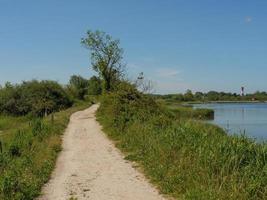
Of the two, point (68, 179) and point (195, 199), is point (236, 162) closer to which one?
point (195, 199)

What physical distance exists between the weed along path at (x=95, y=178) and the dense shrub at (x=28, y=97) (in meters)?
37.0

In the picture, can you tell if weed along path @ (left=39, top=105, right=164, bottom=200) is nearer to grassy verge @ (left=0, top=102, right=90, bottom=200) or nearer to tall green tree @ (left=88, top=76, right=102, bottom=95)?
grassy verge @ (left=0, top=102, right=90, bottom=200)

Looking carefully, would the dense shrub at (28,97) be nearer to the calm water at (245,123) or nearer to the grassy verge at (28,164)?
the calm water at (245,123)

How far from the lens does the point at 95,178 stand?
41.3ft

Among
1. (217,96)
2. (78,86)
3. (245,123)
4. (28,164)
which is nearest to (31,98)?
(245,123)

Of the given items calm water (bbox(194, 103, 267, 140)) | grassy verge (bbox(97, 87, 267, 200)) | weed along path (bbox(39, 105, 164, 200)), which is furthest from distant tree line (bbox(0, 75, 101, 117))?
grassy verge (bbox(97, 87, 267, 200))

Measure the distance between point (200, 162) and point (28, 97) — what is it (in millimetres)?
47692

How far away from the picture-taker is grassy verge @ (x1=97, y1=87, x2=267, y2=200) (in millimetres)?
9483

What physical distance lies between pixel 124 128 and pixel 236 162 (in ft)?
39.9

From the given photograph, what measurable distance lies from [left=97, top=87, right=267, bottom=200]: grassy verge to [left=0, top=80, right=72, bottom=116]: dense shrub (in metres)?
38.8

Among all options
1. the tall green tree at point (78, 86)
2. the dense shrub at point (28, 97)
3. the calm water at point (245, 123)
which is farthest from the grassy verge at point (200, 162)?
the tall green tree at point (78, 86)

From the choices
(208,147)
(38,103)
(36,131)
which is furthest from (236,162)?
(38,103)

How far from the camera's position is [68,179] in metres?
12.5

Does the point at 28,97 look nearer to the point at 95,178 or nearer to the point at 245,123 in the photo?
the point at 245,123
